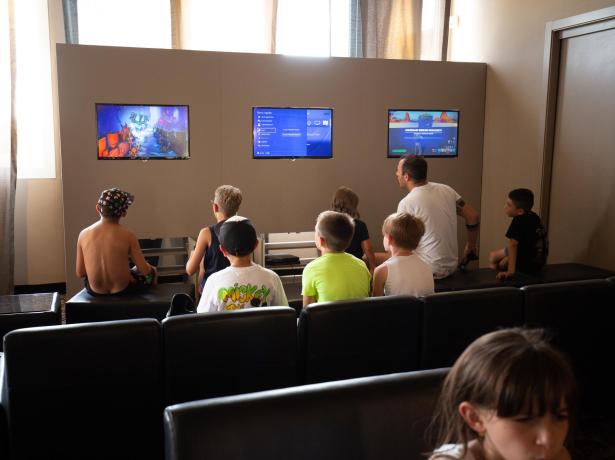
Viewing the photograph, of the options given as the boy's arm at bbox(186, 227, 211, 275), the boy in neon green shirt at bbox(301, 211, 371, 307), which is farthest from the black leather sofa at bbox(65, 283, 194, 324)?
the boy in neon green shirt at bbox(301, 211, 371, 307)

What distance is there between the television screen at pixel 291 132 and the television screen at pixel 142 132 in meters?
0.63

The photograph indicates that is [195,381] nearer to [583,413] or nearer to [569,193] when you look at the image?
[583,413]

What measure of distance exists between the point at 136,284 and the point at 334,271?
169cm

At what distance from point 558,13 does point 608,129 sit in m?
1.08

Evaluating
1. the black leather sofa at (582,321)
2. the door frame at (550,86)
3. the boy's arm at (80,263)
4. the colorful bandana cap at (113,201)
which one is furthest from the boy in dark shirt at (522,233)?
the boy's arm at (80,263)

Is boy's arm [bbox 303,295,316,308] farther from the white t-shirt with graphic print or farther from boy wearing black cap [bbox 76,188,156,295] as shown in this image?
boy wearing black cap [bbox 76,188,156,295]

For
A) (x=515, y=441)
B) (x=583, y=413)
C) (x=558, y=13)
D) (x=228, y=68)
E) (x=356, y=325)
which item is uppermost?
(x=558, y=13)

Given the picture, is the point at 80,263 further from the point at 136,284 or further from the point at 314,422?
the point at 314,422

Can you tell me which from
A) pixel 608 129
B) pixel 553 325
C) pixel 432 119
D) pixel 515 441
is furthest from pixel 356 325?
pixel 432 119

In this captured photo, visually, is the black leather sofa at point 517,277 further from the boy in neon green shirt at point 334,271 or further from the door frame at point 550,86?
the boy in neon green shirt at point 334,271

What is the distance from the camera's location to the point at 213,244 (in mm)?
3531

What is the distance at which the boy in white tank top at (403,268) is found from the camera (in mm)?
2768

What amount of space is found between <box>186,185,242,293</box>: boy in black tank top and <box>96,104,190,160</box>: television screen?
147cm

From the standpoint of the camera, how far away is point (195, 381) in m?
2.04
